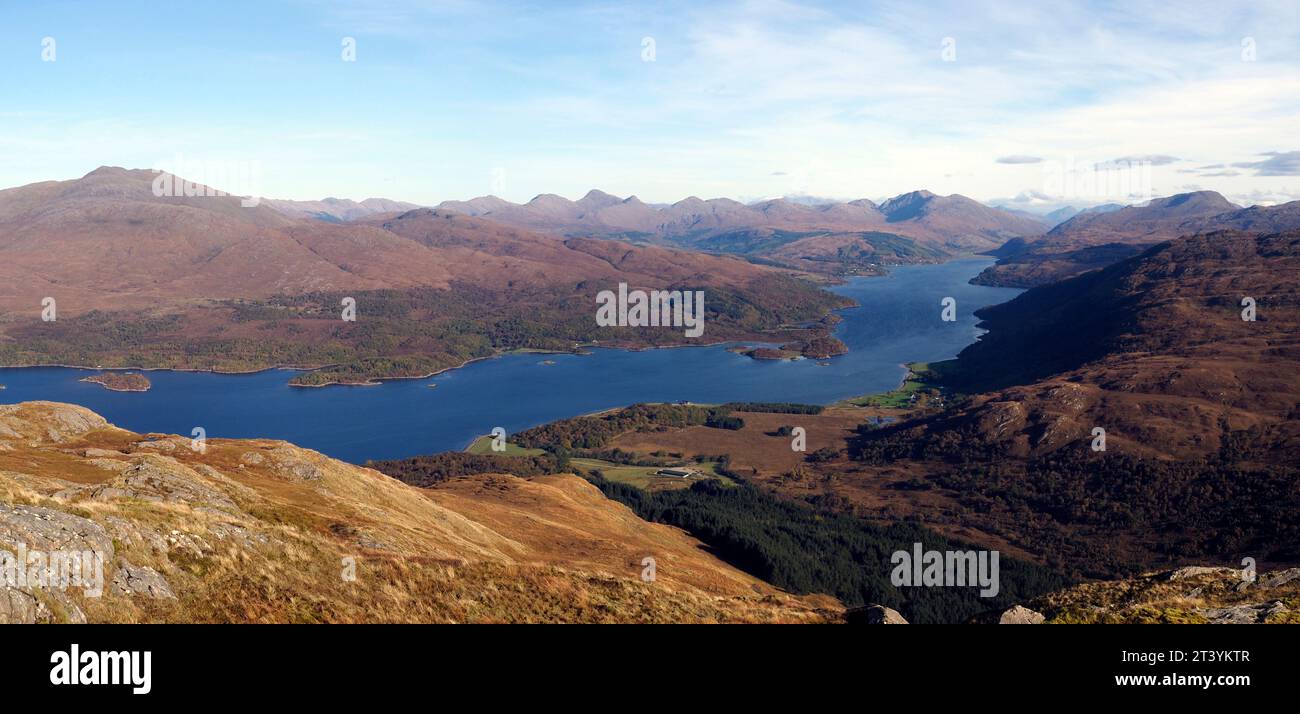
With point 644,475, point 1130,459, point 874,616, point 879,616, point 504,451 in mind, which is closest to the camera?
point 879,616

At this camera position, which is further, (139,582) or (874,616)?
(874,616)

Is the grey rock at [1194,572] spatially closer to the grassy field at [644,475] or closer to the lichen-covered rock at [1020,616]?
the lichen-covered rock at [1020,616]

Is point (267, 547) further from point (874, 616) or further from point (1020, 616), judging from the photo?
point (1020, 616)

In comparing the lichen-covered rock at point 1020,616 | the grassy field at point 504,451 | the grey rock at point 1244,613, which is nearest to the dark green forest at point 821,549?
the grassy field at point 504,451

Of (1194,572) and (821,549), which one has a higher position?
(1194,572)

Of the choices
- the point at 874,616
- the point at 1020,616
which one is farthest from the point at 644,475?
the point at 1020,616
